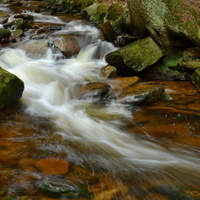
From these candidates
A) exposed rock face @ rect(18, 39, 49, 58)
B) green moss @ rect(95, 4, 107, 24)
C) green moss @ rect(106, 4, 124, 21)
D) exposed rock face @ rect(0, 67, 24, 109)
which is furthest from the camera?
green moss @ rect(95, 4, 107, 24)

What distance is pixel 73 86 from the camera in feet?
21.7

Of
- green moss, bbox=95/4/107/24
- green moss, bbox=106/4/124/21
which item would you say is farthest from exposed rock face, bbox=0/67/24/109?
green moss, bbox=95/4/107/24

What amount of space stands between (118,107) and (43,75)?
10.5 feet

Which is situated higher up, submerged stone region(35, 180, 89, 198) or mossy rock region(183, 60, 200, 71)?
mossy rock region(183, 60, 200, 71)

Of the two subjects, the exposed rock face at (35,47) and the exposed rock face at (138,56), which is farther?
the exposed rock face at (35,47)

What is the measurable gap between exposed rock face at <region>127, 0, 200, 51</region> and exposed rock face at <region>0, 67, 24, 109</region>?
5.19m

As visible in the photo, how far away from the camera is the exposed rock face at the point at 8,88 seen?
4594 millimetres

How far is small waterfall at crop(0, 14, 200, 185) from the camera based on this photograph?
3.60 m

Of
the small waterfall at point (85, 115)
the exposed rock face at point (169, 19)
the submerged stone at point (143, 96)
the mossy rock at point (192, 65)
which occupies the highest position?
the exposed rock face at point (169, 19)

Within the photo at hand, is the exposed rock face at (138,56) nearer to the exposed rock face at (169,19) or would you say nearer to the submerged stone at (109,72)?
the submerged stone at (109,72)

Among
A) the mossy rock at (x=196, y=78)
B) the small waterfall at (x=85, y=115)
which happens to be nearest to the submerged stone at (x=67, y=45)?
the small waterfall at (x=85, y=115)

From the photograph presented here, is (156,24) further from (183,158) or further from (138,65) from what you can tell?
(183,158)

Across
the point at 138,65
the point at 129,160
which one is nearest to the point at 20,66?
the point at 138,65

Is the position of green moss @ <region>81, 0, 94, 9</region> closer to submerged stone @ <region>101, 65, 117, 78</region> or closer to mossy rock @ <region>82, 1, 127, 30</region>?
mossy rock @ <region>82, 1, 127, 30</region>
